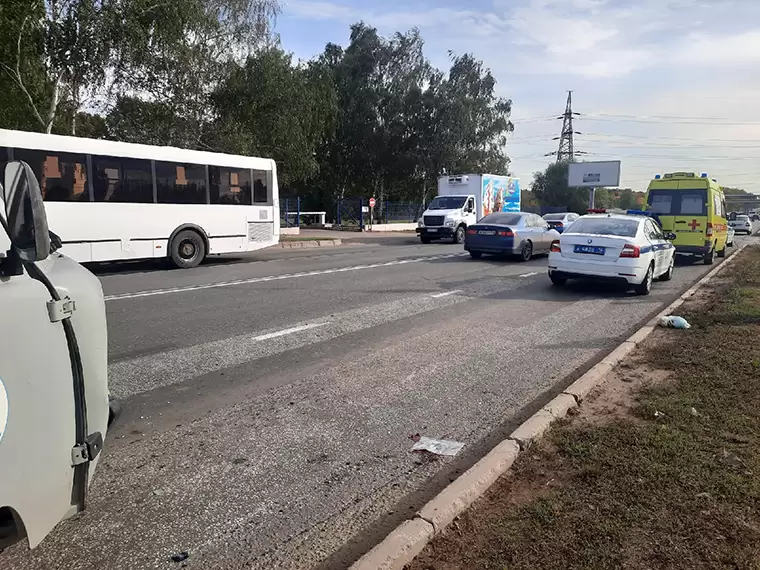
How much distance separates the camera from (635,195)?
11294 centimetres

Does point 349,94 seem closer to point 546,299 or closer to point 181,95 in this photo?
point 181,95

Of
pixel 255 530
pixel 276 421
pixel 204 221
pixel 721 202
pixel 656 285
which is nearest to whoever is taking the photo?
pixel 255 530

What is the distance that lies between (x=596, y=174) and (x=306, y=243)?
35.6m

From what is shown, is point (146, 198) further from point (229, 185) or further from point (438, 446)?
point (438, 446)

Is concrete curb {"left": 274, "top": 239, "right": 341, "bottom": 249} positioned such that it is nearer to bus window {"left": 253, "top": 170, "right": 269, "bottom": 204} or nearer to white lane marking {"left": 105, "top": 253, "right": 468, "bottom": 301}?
bus window {"left": 253, "top": 170, "right": 269, "bottom": 204}

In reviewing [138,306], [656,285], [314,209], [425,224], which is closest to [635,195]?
[314,209]

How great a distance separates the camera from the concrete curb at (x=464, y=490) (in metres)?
2.80

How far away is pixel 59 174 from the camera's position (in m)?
13.0

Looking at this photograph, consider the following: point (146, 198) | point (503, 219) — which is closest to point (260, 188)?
point (146, 198)

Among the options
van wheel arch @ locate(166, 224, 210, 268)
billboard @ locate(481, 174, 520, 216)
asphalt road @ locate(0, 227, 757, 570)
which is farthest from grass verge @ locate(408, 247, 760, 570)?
billboard @ locate(481, 174, 520, 216)

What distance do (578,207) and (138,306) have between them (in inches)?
2863

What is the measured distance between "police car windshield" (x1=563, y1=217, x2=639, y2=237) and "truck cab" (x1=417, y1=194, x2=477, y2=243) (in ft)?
45.6

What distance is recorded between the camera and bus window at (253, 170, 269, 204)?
1748 cm

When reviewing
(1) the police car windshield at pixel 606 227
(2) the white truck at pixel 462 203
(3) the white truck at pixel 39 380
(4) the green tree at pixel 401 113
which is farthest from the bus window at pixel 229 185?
(4) the green tree at pixel 401 113
